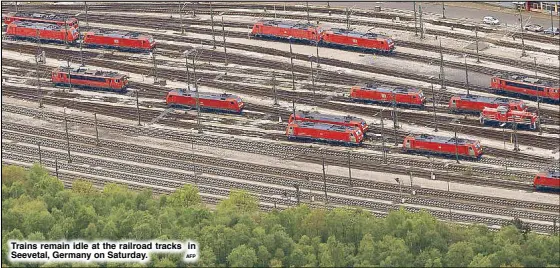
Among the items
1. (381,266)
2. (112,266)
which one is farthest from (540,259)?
(112,266)

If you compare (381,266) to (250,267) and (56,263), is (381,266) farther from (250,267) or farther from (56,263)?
(56,263)

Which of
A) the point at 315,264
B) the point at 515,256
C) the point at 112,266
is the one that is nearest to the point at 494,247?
the point at 515,256

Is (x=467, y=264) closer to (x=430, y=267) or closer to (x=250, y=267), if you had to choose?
(x=430, y=267)

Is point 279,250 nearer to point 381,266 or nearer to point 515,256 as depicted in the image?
point 381,266

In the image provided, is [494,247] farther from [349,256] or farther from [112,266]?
[112,266]

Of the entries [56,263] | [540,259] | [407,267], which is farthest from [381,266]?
[56,263]

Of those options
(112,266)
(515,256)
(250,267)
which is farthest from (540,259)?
(112,266)
